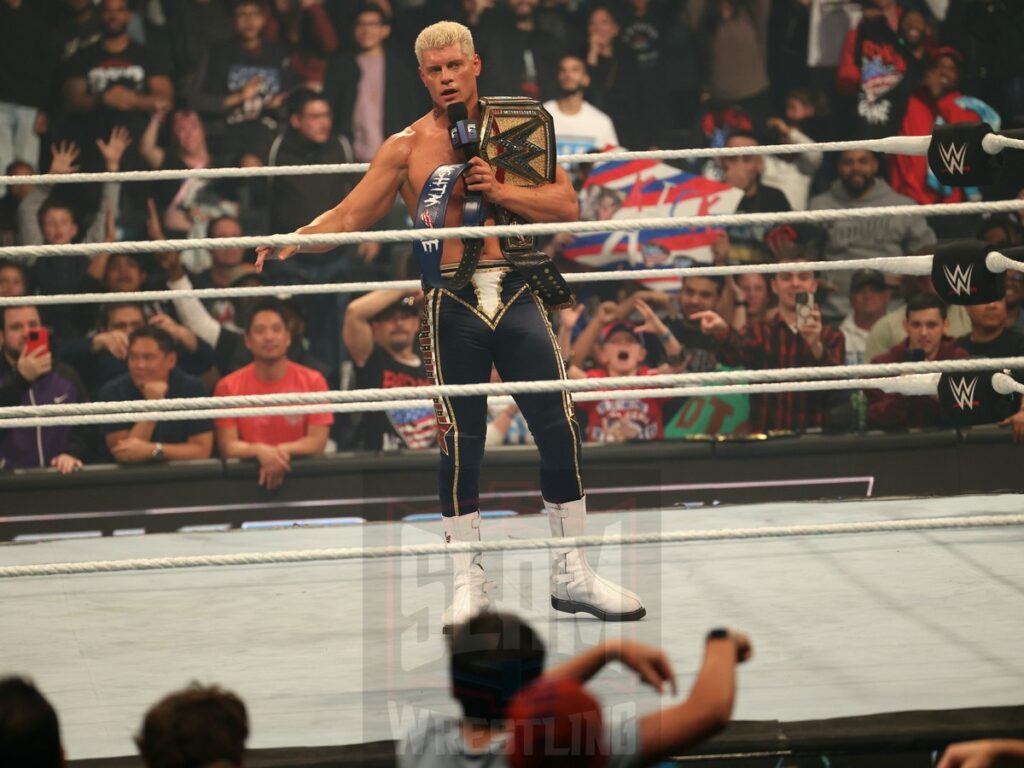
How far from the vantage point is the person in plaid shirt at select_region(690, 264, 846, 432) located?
16.1ft

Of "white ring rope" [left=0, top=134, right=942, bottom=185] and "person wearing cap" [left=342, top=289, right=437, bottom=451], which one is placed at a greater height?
"white ring rope" [left=0, top=134, right=942, bottom=185]

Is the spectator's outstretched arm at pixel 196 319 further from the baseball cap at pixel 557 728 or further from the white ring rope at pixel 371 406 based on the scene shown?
the baseball cap at pixel 557 728

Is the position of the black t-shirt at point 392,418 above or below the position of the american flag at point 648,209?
below

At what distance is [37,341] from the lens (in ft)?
15.4

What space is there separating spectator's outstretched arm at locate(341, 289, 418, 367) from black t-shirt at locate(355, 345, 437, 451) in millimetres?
36

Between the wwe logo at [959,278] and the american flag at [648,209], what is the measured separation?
237 cm

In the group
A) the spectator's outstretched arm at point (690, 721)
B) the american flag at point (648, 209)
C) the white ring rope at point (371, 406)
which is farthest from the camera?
the american flag at point (648, 209)

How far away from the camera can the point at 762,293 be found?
16.4 feet

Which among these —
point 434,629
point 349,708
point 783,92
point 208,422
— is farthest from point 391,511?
point 783,92

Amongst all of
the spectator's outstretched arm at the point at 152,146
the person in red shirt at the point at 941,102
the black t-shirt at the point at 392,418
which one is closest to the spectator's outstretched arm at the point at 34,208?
the spectator's outstretched arm at the point at 152,146

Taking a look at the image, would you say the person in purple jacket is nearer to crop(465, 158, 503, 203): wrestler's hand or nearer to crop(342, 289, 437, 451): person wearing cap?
crop(342, 289, 437, 451): person wearing cap

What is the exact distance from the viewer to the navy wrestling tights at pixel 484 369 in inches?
110

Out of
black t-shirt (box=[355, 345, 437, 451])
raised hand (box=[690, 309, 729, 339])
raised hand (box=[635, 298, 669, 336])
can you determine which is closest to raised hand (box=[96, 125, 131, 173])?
black t-shirt (box=[355, 345, 437, 451])

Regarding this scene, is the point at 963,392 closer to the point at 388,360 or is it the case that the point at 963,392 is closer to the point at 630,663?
the point at 630,663
